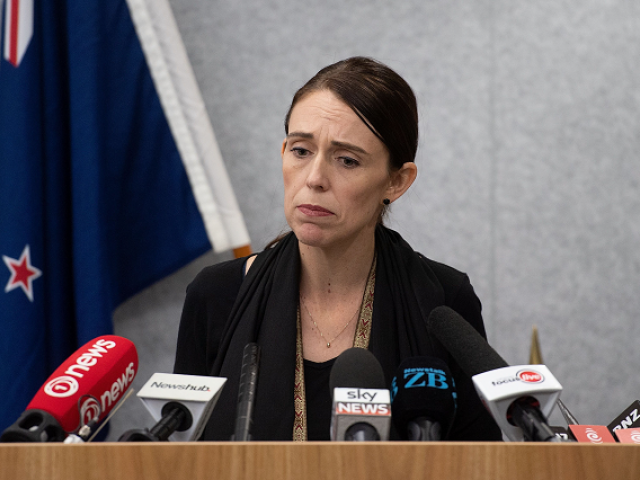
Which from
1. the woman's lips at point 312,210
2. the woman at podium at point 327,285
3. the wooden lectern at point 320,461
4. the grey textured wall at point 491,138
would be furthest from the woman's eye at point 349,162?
the grey textured wall at point 491,138

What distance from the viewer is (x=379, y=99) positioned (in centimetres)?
129

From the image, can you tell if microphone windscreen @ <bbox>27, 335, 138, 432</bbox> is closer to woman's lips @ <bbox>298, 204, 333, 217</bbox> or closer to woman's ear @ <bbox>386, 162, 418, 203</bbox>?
woman's lips @ <bbox>298, 204, 333, 217</bbox>

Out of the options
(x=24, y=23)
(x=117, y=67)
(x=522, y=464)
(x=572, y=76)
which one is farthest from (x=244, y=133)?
(x=522, y=464)

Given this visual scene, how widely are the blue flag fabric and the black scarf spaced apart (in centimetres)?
71

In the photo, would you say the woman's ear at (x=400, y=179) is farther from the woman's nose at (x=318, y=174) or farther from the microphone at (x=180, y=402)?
the microphone at (x=180, y=402)

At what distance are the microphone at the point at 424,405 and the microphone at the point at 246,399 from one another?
18 centimetres

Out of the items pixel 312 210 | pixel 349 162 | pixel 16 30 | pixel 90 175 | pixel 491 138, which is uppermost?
pixel 16 30

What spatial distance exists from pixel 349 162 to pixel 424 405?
636 millimetres

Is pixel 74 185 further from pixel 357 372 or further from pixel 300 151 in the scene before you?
pixel 357 372

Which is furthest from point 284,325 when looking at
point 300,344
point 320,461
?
point 320,461

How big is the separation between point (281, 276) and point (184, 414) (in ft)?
2.22

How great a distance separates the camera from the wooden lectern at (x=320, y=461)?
1.97 ft

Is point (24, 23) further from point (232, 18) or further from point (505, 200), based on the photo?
point (505, 200)

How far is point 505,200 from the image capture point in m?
2.38
